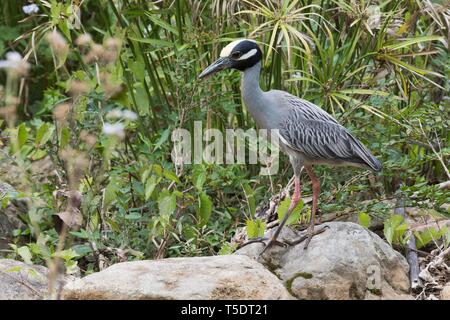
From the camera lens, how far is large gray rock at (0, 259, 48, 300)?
17.9ft

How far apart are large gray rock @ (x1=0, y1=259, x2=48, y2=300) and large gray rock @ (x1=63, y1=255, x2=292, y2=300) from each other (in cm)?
31

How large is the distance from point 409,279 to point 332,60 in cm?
178

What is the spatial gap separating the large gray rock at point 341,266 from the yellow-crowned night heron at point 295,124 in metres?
0.37

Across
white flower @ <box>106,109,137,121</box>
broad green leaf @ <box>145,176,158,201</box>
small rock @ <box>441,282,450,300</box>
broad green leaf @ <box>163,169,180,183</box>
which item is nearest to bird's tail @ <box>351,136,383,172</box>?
small rock @ <box>441,282,450,300</box>

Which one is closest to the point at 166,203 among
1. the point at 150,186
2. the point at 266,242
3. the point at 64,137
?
the point at 150,186

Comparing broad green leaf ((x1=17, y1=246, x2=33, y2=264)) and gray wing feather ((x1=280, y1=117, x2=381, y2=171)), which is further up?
gray wing feather ((x1=280, y1=117, x2=381, y2=171))

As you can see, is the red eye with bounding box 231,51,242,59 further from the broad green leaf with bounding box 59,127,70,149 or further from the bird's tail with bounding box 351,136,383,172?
the broad green leaf with bounding box 59,127,70,149

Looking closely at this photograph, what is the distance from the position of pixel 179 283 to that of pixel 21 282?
103 centimetres

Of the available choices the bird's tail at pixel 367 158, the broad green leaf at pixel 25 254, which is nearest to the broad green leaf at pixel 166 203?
the broad green leaf at pixel 25 254

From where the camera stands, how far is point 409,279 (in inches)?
237

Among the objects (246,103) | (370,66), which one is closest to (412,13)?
(370,66)

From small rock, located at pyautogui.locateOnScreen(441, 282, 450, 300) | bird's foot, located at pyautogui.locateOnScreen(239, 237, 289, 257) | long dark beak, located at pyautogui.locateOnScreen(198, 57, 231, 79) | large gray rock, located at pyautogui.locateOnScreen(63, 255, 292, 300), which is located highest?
long dark beak, located at pyautogui.locateOnScreen(198, 57, 231, 79)

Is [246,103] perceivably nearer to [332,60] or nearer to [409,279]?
[332,60]

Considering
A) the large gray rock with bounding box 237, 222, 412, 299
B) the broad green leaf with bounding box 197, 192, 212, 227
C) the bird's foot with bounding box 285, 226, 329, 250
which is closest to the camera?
the large gray rock with bounding box 237, 222, 412, 299
